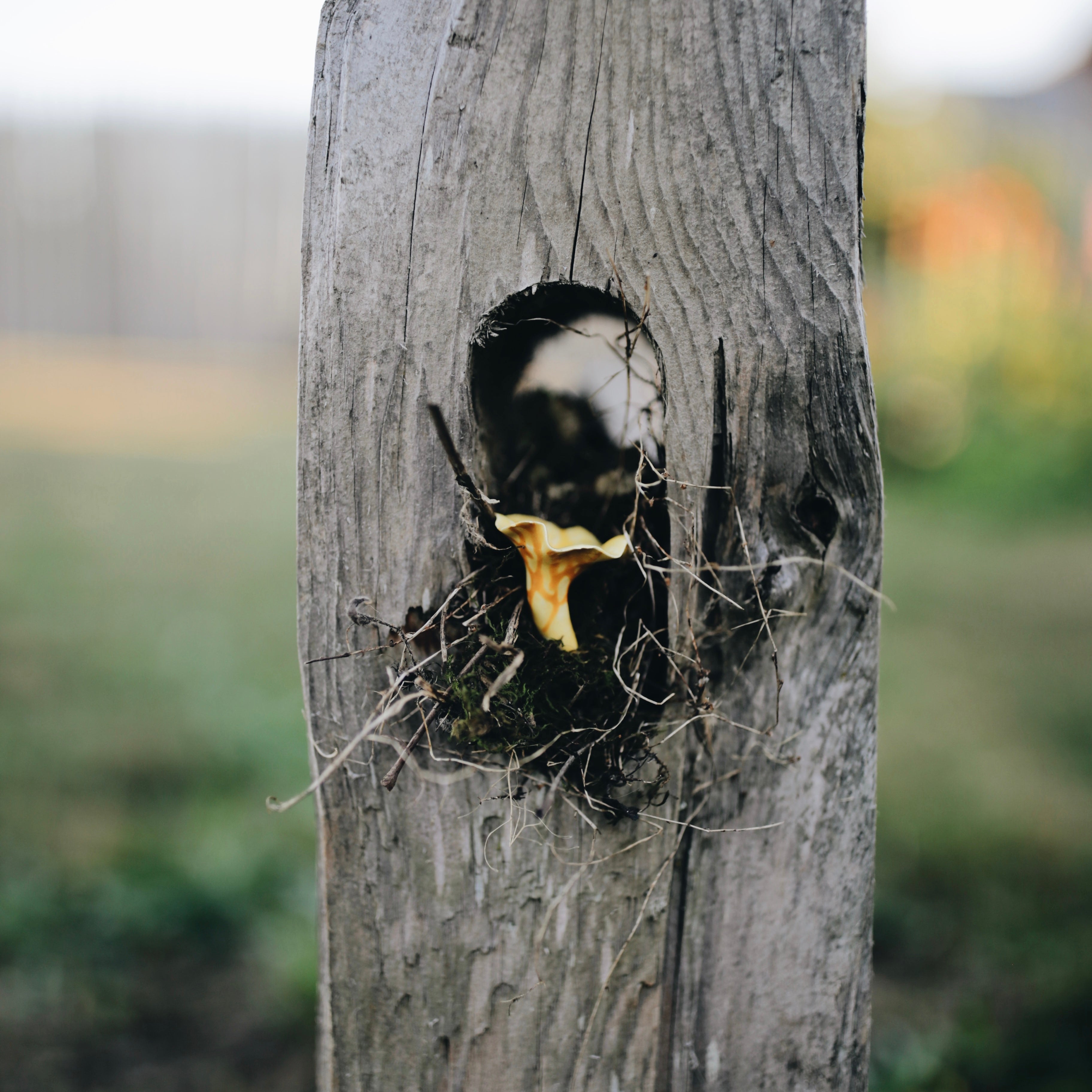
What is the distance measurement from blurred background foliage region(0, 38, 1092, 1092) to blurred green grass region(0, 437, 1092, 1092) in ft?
0.04

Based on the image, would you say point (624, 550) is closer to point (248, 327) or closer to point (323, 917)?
point (323, 917)

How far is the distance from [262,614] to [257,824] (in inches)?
84.0

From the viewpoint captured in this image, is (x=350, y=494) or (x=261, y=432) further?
(x=261, y=432)

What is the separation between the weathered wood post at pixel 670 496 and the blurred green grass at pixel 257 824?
1.52 m

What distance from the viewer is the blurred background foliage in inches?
96.1

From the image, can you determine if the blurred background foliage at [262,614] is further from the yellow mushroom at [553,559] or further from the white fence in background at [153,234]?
the yellow mushroom at [553,559]

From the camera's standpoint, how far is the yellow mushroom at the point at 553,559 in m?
0.93

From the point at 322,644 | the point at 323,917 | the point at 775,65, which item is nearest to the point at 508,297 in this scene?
the point at 775,65

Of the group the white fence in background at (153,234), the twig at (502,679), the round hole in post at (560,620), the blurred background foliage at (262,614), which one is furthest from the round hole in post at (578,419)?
the white fence in background at (153,234)

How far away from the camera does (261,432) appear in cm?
898

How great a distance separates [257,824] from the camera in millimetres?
3133

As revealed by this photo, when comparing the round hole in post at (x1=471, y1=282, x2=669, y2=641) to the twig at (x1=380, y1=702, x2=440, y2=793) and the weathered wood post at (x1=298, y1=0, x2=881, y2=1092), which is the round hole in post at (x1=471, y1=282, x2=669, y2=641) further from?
the twig at (x1=380, y1=702, x2=440, y2=793)

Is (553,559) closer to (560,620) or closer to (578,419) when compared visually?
(560,620)

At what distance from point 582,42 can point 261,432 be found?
871cm
